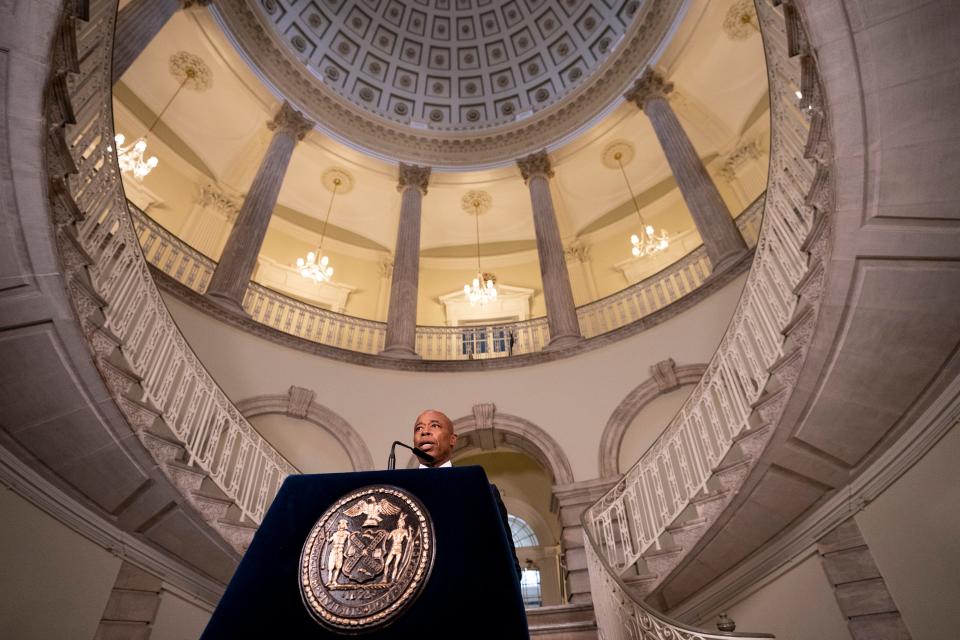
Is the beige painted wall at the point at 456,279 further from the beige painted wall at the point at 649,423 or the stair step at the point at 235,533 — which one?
the stair step at the point at 235,533

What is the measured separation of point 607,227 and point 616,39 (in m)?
5.66

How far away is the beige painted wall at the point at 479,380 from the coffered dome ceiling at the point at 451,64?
7.80m

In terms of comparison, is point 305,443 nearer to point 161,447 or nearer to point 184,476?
point 184,476

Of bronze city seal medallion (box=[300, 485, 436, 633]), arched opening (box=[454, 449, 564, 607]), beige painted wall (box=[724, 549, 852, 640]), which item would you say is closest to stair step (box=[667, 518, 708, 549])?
beige painted wall (box=[724, 549, 852, 640])

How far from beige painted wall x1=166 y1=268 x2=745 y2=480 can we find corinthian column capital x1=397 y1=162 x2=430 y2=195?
6529mm

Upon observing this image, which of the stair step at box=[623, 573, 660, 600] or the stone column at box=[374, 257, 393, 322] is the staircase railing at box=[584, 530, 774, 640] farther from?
the stone column at box=[374, 257, 393, 322]

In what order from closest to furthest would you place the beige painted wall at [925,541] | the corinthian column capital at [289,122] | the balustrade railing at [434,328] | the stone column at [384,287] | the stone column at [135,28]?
the beige painted wall at [925,541] < the stone column at [135,28] < the balustrade railing at [434,328] < the corinthian column capital at [289,122] < the stone column at [384,287]

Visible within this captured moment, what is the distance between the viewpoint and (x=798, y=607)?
4969 mm

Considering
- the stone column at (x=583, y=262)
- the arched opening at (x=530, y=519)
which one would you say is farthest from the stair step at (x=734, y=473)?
the stone column at (x=583, y=262)

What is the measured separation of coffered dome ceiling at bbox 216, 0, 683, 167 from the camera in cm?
1428

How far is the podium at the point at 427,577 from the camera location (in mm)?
1521

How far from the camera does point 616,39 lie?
16.3 meters

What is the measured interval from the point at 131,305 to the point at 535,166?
1164 cm

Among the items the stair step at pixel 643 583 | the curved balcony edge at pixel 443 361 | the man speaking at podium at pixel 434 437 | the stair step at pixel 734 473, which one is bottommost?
the man speaking at podium at pixel 434 437
